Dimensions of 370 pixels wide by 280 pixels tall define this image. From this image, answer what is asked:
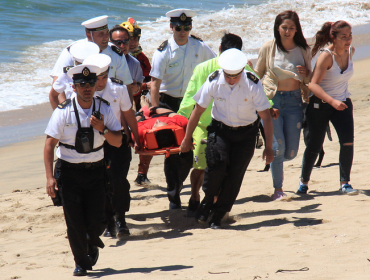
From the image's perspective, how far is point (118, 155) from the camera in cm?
503

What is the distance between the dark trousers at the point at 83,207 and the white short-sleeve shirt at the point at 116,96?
2.54 ft

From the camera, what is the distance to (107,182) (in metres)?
4.35

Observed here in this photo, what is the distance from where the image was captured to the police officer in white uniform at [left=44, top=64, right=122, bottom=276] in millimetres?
4039

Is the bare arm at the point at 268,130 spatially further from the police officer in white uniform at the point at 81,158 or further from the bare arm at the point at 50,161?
the bare arm at the point at 50,161

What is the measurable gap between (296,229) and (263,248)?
627mm

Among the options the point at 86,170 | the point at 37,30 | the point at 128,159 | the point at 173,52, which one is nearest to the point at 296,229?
the point at 128,159

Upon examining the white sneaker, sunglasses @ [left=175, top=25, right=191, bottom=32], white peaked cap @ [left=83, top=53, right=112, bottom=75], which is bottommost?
the white sneaker

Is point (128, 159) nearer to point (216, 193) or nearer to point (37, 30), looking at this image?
point (216, 193)

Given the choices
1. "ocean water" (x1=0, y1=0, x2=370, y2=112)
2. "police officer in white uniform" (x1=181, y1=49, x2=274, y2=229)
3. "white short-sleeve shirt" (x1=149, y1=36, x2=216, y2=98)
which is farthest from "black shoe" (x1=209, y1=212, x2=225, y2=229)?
"ocean water" (x1=0, y1=0, x2=370, y2=112)

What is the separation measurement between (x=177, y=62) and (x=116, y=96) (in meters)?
1.51

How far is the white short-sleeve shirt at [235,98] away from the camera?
4.80 meters

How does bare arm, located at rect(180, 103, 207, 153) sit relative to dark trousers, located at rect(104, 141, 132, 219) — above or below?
above

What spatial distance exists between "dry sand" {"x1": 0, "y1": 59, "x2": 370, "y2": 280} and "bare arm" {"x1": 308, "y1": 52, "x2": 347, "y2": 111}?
1049 millimetres

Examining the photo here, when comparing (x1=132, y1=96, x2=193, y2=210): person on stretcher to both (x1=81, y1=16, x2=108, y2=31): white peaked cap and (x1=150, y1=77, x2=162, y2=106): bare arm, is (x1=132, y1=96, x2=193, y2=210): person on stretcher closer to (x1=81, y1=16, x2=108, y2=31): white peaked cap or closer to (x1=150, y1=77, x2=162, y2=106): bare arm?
(x1=150, y1=77, x2=162, y2=106): bare arm
